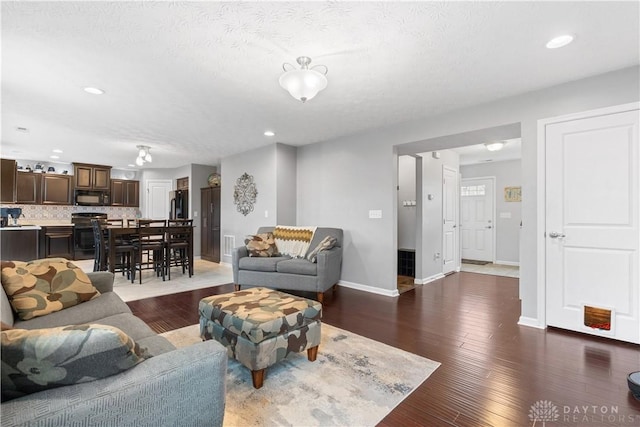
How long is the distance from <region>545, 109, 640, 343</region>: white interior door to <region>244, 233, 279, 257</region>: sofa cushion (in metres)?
3.40

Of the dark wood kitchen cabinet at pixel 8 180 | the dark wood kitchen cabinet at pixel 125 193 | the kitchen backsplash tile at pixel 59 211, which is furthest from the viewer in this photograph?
the dark wood kitchen cabinet at pixel 125 193

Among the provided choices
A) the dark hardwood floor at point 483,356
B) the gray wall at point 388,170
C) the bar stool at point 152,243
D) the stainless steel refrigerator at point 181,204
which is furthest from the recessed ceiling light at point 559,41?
the stainless steel refrigerator at point 181,204

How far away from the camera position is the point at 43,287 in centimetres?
207

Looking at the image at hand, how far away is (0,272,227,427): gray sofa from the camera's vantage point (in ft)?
2.76

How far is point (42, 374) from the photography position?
2.90ft

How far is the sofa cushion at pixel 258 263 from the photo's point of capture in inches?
163

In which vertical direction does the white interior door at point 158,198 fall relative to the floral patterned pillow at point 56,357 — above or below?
above

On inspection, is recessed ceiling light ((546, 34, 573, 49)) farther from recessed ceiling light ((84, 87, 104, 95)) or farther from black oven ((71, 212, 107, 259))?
black oven ((71, 212, 107, 259))

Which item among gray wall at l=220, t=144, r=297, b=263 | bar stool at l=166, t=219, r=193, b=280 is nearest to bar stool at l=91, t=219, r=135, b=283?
bar stool at l=166, t=219, r=193, b=280

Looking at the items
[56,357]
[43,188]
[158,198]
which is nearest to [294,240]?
[56,357]

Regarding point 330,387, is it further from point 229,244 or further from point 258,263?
point 229,244

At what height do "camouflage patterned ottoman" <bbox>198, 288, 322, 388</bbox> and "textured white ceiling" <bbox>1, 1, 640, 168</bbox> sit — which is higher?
"textured white ceiling" <bbox>1, 1, 640, 168</bbox>

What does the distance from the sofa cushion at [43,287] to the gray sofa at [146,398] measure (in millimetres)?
1493

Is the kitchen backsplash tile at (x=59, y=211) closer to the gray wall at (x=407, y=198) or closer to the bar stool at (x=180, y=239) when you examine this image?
the bar stool at (x=180, y=239)
